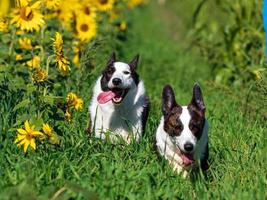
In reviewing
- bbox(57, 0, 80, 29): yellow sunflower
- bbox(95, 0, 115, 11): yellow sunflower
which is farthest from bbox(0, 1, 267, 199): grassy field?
bbox(95, 0, 115, 11): yellow sunflower

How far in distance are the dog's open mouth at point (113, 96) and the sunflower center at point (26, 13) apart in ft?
3.00

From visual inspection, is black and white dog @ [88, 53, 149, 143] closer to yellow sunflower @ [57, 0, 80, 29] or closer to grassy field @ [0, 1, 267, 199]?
grassy field @ [0, 1, 267, 199]

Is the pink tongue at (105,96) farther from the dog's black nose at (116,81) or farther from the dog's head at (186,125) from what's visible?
the dog's head at (186,125)

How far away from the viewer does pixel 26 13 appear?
635 cm

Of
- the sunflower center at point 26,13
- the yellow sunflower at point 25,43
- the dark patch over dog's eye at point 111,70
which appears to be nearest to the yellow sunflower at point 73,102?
the dark patch over dog's eye at point 111,70

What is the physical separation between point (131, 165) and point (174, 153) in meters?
0.35

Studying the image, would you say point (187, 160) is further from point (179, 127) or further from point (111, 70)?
point (111, 70)

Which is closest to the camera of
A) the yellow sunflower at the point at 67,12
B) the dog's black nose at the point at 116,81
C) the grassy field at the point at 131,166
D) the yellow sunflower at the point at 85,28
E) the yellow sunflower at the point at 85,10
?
the grassy field at the point at 131,166

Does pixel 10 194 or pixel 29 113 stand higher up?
pixel 29 113

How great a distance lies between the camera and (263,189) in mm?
5277

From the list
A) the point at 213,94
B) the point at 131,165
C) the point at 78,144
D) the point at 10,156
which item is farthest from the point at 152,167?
the point at 213,94

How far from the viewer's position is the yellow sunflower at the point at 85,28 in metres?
10.0

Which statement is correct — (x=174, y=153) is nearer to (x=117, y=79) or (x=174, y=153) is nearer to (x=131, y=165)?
(x=131, y=165)

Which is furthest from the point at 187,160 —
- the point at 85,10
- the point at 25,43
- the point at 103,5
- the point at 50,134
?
the point at 103,5
